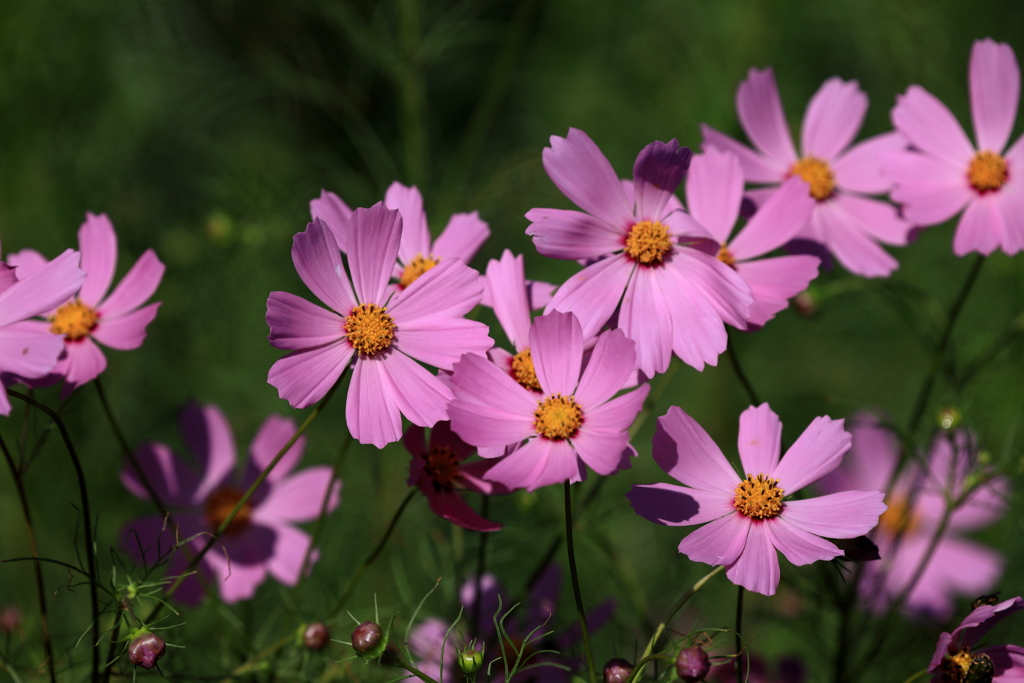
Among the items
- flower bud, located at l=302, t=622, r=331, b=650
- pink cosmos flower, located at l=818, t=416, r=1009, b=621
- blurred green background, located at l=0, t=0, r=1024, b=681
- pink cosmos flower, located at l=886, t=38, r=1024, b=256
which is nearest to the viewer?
flower bud, located at l=302, t=622, r=331, b=650

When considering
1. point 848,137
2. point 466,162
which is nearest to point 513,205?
point 466,162

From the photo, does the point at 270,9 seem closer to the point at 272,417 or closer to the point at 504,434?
the point at 272,417

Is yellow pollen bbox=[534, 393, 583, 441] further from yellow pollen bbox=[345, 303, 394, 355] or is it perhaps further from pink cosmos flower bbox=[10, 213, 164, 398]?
pink cosmos flower bbox=[10, 213, 164, 398]

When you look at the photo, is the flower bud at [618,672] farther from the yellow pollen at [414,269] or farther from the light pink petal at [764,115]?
the light pink petal at [764,115]

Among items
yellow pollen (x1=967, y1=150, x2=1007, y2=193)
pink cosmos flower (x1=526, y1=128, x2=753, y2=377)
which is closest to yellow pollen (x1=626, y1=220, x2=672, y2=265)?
pink cosmos flower (x1=526, y1=128, x2=753, y2=377)

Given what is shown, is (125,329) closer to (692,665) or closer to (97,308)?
(97,308)

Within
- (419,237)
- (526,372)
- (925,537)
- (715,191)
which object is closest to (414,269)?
(419,237)
